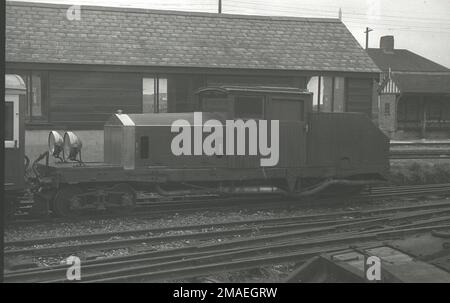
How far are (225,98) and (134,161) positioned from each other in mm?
1957

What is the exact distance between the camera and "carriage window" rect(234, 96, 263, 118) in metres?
9.40

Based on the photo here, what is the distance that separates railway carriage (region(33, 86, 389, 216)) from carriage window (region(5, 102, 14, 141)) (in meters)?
0.84

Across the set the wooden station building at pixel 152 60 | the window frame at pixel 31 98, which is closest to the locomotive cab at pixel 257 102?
the wooden station building at pixel 152 60

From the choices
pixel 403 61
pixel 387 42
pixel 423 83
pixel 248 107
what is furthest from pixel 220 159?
pixel 403 61

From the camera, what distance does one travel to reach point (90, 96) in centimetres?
991

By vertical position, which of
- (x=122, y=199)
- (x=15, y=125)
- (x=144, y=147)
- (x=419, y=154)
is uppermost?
(x=15, y=125)

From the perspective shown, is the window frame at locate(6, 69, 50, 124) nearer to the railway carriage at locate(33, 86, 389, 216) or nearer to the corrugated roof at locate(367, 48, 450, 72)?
the railway carriage at locate(33, 86, 389, 216)

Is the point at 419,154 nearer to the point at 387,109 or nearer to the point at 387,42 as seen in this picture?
the point at 387,42

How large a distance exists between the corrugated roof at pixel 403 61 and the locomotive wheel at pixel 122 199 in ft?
63.2

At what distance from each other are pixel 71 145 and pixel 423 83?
51.2 ft

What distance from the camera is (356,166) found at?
34.3ft

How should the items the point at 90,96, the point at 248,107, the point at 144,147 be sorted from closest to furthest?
1. the point at 144,147
2. the point at 248,107
3. the point at 90,96

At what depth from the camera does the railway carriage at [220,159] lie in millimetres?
8656

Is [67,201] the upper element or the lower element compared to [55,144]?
lower
